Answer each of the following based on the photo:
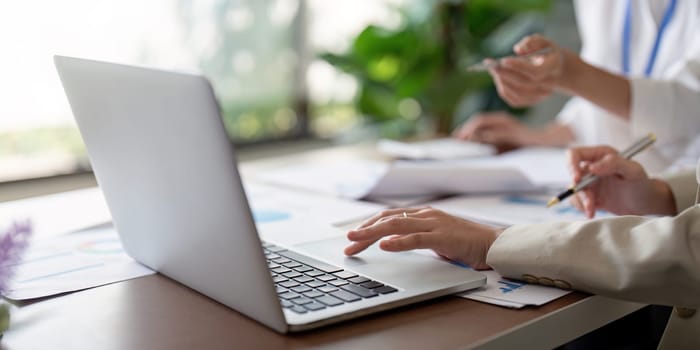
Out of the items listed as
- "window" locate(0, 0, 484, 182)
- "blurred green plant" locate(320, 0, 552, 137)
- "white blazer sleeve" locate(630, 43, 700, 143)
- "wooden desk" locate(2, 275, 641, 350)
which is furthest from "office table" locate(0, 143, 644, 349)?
"blurred green plant" locate(320, 0, 552, 137)

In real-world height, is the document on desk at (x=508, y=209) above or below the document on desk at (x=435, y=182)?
below

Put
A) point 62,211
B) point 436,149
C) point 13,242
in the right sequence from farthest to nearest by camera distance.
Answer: point 436,149, point 62,211, point 13,242

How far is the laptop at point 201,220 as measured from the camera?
62 cm

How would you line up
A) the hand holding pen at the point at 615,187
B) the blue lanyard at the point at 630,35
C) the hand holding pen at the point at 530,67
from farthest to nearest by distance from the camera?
1. the blue lanyard at the point at 630,35
2. the hand holding pen at the point at 530,67
3. the hand holding pen at the point at 615,187

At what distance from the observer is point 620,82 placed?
131cm

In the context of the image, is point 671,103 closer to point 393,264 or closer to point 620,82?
point 620,82

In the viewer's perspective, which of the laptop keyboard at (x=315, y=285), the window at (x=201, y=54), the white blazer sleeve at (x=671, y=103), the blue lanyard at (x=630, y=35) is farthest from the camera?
the window at (x=201, y=54)

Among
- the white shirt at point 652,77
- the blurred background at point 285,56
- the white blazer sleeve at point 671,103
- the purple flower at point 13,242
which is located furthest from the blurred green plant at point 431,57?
the purple flower at point 13,242

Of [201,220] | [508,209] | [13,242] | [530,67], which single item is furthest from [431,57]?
[13,242]

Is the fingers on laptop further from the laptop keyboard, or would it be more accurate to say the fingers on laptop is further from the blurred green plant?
the blurred green plant

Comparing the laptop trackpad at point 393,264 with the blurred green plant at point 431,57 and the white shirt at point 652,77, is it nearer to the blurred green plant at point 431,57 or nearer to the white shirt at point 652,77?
the white shirt at point 652,77

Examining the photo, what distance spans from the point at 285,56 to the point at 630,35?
1.75 metres

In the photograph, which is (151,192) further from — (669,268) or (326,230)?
(669,268)

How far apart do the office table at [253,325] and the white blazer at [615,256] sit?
0.03 metres
